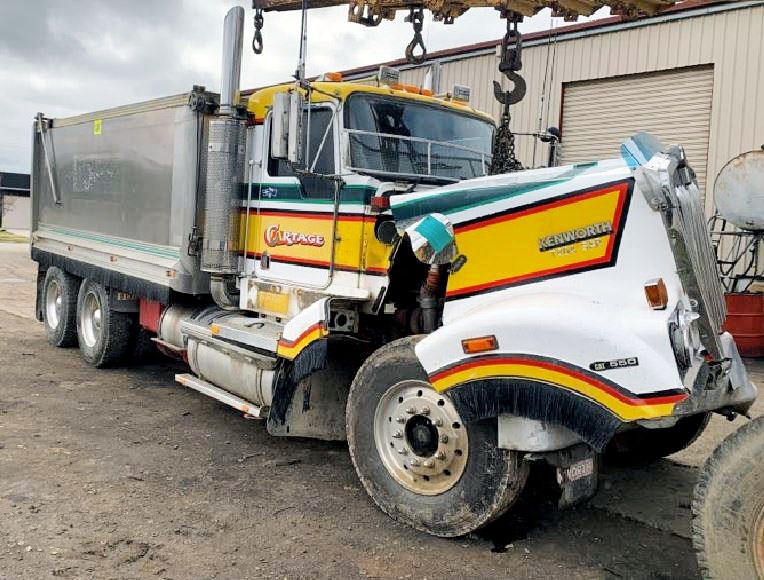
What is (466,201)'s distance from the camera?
4418 millimetres

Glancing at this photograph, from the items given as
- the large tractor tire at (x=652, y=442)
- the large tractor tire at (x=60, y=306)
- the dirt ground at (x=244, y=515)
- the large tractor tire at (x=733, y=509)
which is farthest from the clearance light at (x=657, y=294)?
the large tractor tire at (x=60, y=306)

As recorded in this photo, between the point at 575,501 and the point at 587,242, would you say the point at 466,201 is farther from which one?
the point at 575,501

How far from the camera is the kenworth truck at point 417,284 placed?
3748 mm

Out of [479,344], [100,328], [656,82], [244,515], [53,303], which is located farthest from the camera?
[656,82]

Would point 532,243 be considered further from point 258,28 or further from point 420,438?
point 258,28

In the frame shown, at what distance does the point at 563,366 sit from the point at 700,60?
999cm

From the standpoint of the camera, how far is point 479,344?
4.06 meters

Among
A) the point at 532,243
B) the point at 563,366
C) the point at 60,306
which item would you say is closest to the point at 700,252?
the point at 532,243

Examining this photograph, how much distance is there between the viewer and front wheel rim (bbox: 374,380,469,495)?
14.4 ft

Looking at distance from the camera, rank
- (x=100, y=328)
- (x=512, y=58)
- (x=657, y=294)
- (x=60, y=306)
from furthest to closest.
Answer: (x=60, y=306), (x=100, y=328), (x=512, y=58), (x=657, y=294)

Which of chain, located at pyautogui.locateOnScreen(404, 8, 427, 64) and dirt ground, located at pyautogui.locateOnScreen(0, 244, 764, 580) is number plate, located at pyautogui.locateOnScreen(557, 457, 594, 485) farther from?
chain, located at pyautogui.locateOnScreen(404, 8, 427, 64)

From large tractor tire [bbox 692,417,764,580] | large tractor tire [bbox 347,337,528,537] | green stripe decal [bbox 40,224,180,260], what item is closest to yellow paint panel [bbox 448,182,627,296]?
large tractor tire [bbox 347,337,528,537]

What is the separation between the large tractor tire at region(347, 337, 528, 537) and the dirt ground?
212 mm

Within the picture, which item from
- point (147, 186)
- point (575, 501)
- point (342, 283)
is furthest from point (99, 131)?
point (575, 501)
